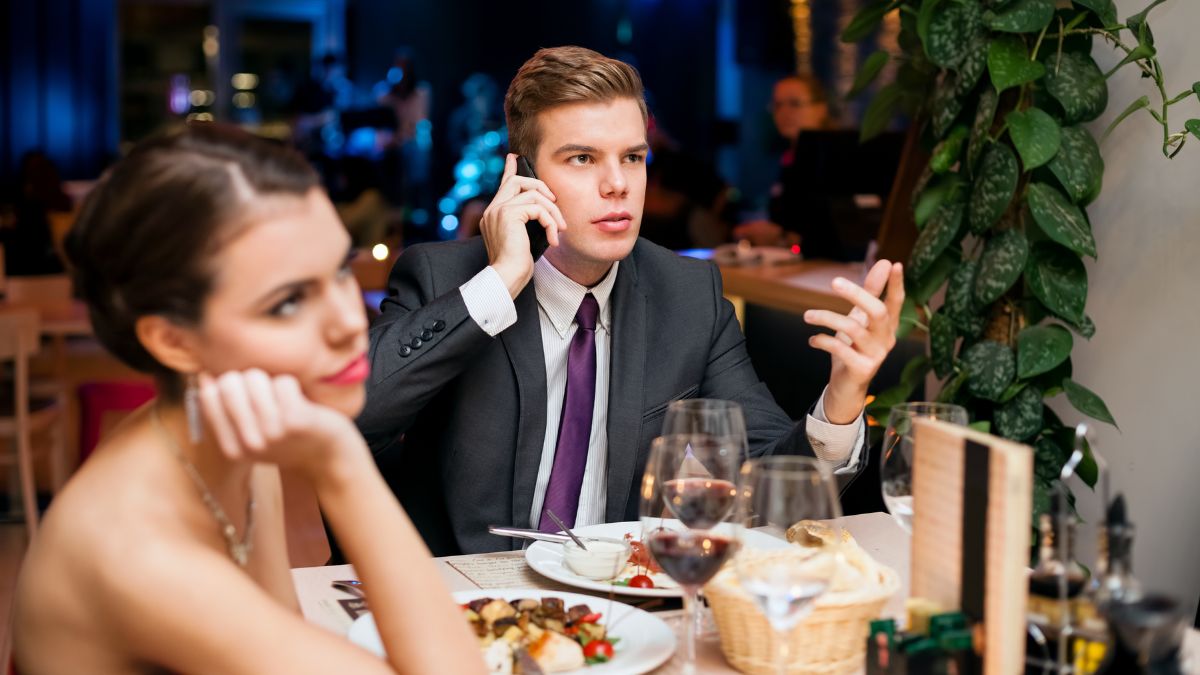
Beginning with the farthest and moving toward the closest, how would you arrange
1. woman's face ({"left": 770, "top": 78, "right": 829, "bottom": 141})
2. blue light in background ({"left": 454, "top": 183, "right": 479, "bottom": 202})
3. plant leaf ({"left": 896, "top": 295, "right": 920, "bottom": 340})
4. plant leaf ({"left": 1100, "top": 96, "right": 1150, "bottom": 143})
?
blue light in background ({"left": 454, "top": 183, "right": 479, "bottom": 202}), woman's face ({"left": 770, "top": 78, "right": 829, "bottom": 141}), plant leaf ({"left": 896, "top": 295, "right": 920, "bottom": 340}), plant leaf ({"left": 1100, "top": 96, "right": 1150, "bottom": 143})

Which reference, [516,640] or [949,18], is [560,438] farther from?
[949,18]

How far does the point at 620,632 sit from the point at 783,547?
0.99ft

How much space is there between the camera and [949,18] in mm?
2869

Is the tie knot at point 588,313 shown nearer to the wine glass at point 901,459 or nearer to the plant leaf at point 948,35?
the wine glass at point 901,459

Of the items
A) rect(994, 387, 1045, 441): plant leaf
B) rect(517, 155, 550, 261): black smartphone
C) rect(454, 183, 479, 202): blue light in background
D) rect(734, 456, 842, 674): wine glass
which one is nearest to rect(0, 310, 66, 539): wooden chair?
rect(517, 155, 550, 261): black smartphone

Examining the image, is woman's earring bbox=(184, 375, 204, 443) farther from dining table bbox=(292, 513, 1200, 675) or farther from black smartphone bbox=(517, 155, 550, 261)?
black smartphone bbox=(517, 155, 550, 261)

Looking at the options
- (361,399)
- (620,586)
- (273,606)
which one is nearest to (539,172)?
(620,586)

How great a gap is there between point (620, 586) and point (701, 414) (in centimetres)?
30

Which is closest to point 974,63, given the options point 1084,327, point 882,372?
point 1084,327

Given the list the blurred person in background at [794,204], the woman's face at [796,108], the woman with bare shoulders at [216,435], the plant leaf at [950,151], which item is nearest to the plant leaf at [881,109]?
the plant leaf at [950,151]

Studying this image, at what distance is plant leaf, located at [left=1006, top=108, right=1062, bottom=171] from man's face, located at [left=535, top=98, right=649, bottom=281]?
906 millimetres

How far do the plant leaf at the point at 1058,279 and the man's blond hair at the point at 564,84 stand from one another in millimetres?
1036

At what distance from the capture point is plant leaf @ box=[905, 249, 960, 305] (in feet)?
10.1

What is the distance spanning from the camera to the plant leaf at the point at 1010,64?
272cm
